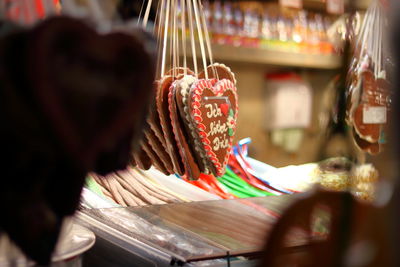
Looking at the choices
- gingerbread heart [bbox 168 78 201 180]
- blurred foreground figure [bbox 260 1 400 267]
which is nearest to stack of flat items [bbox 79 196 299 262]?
gingerbread heart [bbox 168 78 201 180]

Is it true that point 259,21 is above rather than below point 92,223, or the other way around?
above

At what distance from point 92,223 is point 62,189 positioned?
0.52m

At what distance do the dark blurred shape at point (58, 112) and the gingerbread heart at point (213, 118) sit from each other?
0.57 metres

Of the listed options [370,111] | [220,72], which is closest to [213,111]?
[220,72]

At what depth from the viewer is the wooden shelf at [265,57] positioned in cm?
289

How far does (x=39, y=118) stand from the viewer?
0.33 m

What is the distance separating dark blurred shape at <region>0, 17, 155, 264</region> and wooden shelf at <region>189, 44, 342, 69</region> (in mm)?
2482

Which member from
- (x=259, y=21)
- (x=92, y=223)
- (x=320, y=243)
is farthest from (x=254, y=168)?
(x=259, y=21)

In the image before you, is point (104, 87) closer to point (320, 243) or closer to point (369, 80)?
point (320, 243)

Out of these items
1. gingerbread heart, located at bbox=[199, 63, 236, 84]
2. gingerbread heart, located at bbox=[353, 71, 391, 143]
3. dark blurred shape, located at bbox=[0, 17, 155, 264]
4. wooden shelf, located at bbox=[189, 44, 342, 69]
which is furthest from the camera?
wooden shelf, located at bbox=[189, 44, 342, 69]

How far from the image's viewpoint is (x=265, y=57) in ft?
10.5

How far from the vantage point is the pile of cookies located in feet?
3.13

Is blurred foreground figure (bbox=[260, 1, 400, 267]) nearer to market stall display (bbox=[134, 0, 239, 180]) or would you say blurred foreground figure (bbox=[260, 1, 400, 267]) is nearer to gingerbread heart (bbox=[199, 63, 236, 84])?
market stall display (bbox=[134, 0, 239, 180])

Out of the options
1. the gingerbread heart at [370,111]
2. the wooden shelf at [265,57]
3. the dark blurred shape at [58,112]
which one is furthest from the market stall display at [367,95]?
the wooden shelf at [265,57]
